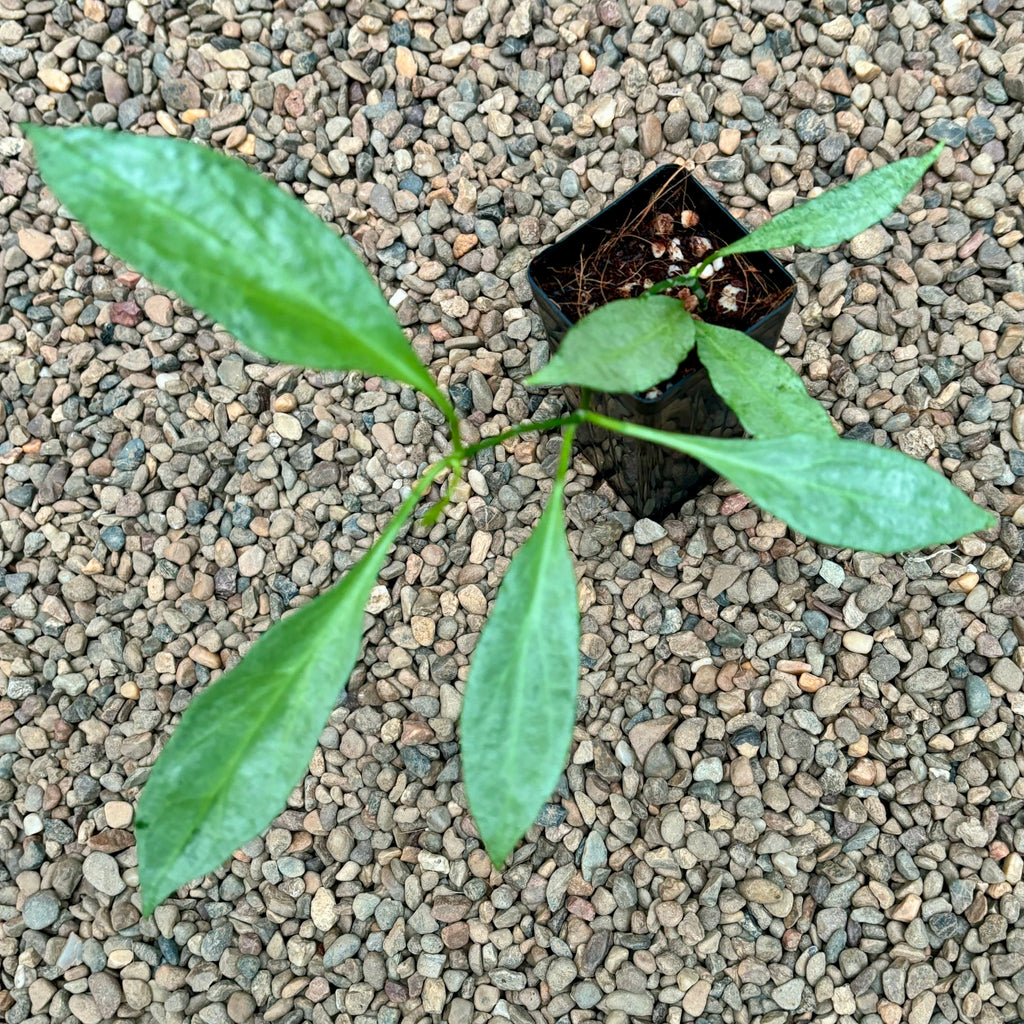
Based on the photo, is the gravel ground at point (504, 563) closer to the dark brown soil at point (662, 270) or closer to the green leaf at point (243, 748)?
the dark brown soil at point (662, 270)

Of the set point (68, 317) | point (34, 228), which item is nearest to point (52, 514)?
point (68, 317)

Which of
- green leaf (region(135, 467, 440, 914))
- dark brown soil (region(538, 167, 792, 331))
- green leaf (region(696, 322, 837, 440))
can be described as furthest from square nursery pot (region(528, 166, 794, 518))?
green leaf (region(135, 467, 440, 914))

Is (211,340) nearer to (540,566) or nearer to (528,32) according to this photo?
(528,32)

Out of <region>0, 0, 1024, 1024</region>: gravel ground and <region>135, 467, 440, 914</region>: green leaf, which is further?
<region>0, 0, 1024, 1024</region>: gravel ground

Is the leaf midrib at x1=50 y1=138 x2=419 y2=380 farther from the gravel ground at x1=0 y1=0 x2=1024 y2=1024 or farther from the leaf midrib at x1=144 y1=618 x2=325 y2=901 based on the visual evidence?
the gravel ground at x1=0 y1=0 x2=1024 y2=1024

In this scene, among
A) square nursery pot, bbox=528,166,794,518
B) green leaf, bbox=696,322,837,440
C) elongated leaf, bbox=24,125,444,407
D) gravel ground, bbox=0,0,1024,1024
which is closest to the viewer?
elongated leaf, bbox=24,125,444,407

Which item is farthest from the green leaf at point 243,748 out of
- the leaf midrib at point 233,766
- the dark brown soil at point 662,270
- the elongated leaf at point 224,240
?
the dark brown soil at point 662,270
